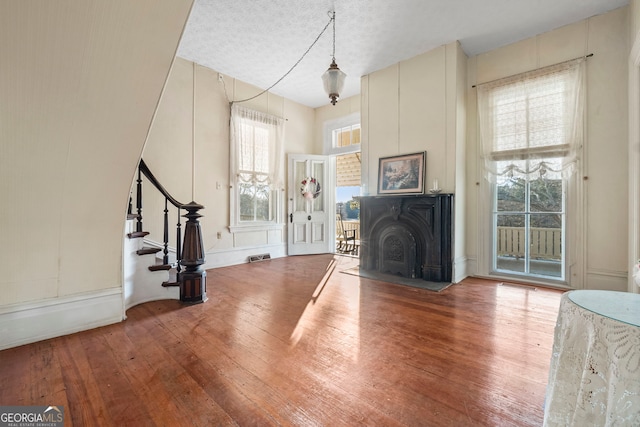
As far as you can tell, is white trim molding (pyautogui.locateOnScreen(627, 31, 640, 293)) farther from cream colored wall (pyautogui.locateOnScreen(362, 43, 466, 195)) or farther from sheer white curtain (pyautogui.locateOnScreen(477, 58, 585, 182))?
cream colored wall (pyautogui.locateOnScreen(362, 43, 466, 195))

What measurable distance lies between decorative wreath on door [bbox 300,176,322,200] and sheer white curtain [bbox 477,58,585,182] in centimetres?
336

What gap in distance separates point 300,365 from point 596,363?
1475 millimetres

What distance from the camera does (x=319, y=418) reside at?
133 cm

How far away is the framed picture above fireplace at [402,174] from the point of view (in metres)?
4.21

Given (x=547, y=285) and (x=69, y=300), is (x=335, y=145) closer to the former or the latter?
(x=547, y=285)

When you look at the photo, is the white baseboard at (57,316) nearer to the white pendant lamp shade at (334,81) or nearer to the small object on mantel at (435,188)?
the white pendant lamp shade at (334,81)

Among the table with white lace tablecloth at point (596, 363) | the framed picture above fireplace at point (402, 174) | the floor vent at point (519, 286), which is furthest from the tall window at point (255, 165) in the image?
the table with white lace tablecloth at point (596, 363)

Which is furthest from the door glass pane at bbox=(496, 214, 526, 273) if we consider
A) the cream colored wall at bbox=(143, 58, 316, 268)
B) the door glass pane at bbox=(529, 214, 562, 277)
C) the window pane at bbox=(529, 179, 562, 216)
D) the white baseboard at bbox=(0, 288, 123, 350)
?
the white baseboard at bbox=(0, 288, 123, 350)

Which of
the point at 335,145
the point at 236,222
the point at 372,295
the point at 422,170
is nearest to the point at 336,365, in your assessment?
the point at 372,295

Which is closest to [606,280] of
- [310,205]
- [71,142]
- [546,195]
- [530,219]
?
[530,219]

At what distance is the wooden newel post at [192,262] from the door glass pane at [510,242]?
166 inches

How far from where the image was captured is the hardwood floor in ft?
4.51

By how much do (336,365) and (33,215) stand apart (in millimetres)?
2514

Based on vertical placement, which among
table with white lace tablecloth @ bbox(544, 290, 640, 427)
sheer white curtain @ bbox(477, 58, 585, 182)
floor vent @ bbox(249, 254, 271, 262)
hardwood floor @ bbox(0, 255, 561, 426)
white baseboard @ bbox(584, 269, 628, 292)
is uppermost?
sheer white curtain @ bbox(477, 58, 585, 182)
